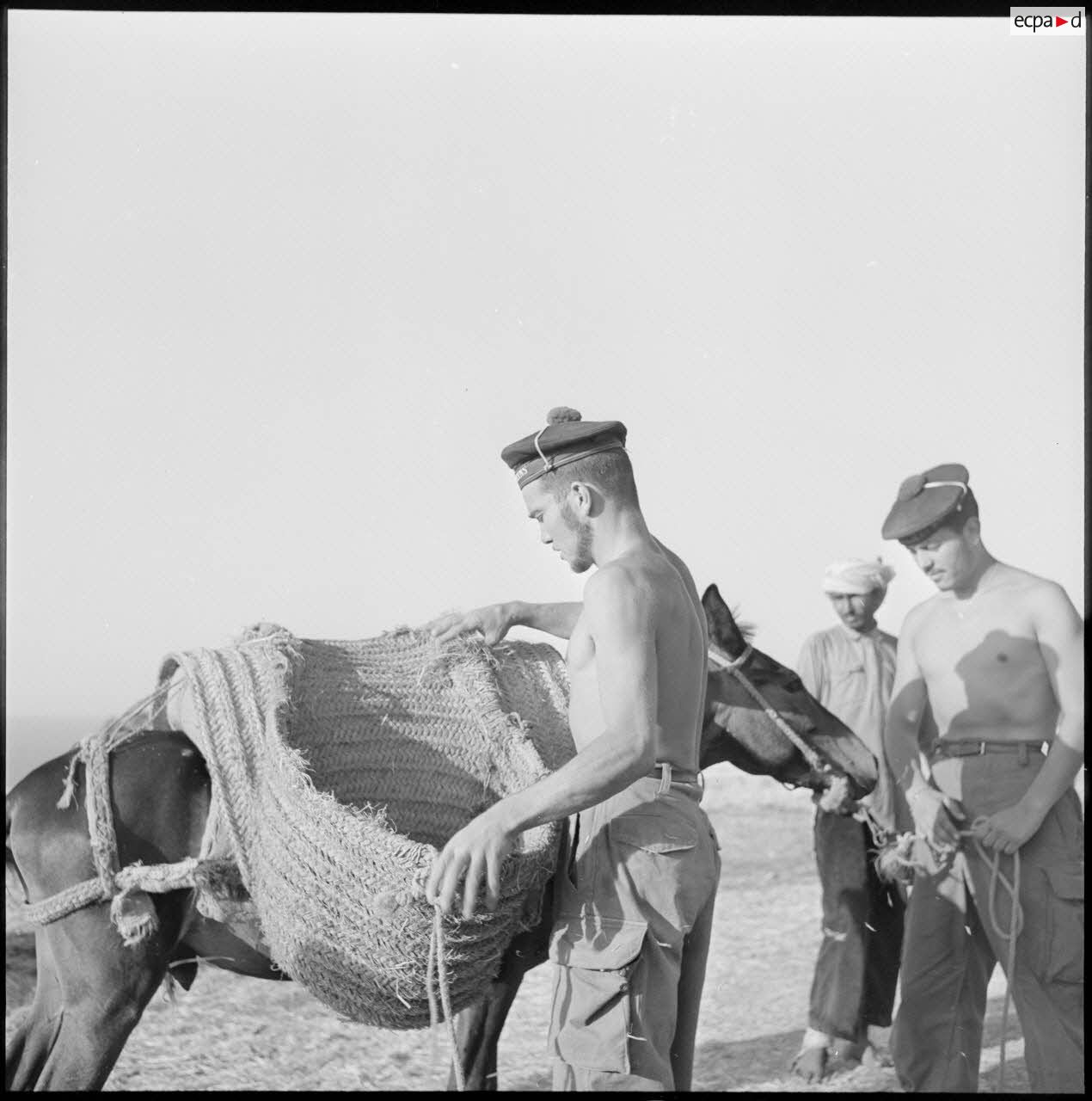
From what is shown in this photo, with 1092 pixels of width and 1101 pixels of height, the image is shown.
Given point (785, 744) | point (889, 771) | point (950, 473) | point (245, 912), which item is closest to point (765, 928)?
point (889, 771)

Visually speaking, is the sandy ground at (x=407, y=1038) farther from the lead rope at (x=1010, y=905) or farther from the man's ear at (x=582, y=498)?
the man's ear at (x=582, y=498)

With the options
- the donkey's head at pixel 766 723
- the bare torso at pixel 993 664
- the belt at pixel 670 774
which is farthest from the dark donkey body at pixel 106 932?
the bare torso at pixel 993 664

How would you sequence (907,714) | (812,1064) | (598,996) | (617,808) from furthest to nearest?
(812,1064) < (907,714) < (617,808) < (598,996)

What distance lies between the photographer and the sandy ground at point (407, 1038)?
475cm

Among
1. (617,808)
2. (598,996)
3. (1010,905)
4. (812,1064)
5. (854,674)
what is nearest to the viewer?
(598,996)

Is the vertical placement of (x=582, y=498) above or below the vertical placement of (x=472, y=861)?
above

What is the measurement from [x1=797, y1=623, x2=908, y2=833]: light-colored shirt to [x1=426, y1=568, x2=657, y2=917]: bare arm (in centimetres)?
260

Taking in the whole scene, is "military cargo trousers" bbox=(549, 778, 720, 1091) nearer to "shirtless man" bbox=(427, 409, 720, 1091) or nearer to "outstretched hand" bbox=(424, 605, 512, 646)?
"shirtless man" bbox=(427, 409, 720, 1091)

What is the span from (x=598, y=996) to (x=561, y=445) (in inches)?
48.6

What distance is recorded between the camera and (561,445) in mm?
2969

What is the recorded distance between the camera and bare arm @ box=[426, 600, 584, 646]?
362cm

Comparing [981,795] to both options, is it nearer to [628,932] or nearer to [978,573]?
[978,573]

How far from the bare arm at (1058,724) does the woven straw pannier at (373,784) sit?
142cm

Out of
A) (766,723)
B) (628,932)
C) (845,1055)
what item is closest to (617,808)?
(628,932)
